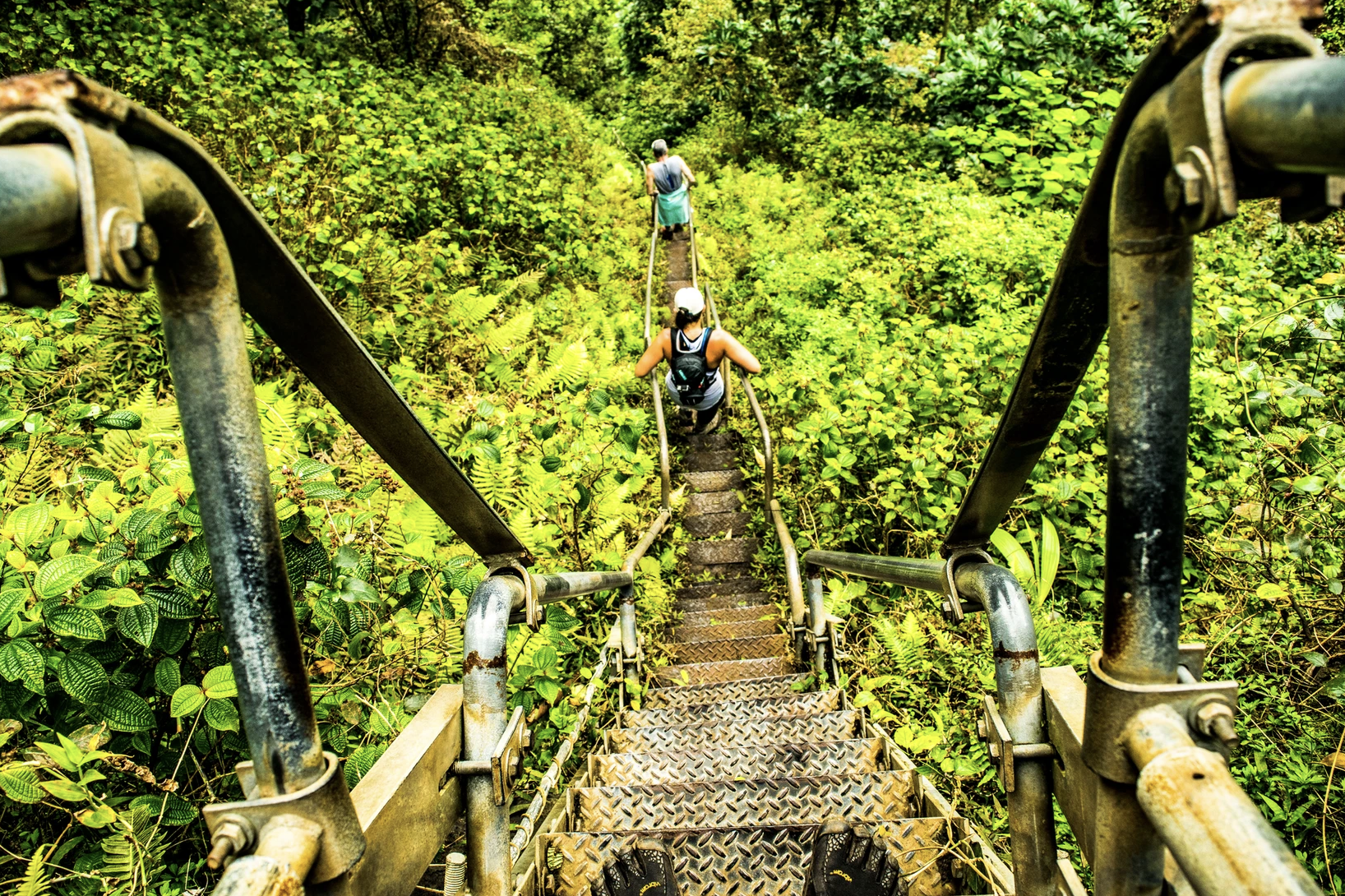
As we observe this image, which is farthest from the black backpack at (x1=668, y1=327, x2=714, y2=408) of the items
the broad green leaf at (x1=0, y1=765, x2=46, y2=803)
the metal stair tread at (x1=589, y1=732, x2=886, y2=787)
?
the broad green leaf at (x1=0, y1=765, x2=46, y2=803)

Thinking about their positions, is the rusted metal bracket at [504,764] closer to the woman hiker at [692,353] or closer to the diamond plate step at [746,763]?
the diamond plate step at [746,763]

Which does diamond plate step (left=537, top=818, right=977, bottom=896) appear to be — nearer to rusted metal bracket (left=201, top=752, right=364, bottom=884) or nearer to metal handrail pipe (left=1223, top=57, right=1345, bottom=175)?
rusted metal bracket (left=201, top=752, right=364, bottom=884)

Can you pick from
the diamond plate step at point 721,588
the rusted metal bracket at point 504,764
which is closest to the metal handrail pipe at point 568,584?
the rusted metal bracket at point 504,764

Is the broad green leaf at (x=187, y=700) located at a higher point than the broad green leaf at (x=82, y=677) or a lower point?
lower

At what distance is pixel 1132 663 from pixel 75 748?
8.88ft

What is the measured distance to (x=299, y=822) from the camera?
0.97 metres

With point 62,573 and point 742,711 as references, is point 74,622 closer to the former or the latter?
point 62,573

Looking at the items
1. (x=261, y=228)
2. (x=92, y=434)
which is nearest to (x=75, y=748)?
(x=261, y=228)

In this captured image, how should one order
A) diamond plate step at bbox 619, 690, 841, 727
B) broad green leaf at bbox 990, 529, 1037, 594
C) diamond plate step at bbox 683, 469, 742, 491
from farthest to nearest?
diamond plate step at bbox 683, 469, 742, 491 → broad green leaf at bbox 990, 529, 1037, 594 → diamond plate step at bbox 619, 690, 841, 727

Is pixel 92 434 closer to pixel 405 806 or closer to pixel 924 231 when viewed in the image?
pixel 405 806

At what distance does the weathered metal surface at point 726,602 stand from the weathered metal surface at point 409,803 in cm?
451

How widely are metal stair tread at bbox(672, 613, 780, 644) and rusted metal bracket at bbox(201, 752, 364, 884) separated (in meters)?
4.71

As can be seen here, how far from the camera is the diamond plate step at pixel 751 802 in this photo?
2816 mm

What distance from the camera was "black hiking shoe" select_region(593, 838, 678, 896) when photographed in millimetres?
2332
